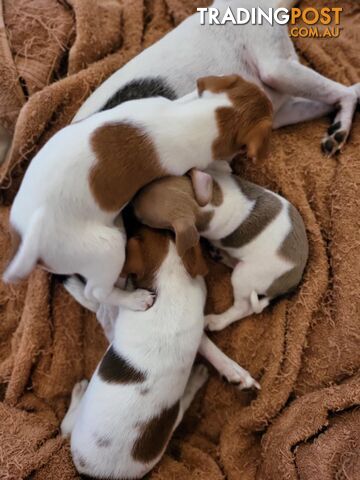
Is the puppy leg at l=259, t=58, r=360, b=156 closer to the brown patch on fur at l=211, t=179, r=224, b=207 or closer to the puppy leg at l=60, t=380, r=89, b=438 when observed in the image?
the brown patch on fur at l=211, t=179, r=224, b=207

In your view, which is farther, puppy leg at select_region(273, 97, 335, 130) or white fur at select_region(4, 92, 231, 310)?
puppy leg at select_region(273, 97, 335, 130)

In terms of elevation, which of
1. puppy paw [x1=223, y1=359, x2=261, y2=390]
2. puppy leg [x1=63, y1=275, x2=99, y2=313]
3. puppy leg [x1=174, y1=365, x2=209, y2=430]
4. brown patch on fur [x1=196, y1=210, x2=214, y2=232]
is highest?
brown patch on fur [x1=196, y1=210, x2=214, y2=232]

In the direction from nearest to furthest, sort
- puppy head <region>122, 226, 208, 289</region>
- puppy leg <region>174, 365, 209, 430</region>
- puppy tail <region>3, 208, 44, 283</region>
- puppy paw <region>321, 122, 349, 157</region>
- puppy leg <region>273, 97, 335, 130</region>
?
puppy tail <region>3, 208, 44, 283</region> → puppy head <region>122, 226, 208, 289</region> → puppy leg <region>174, 365, 209, 430</region> → puppy paw <region>321, 122, 349, 157</region> → puppy leg <region>273, 97, 335, 130</region>

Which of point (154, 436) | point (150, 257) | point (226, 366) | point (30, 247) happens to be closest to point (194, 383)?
point (226, 366)

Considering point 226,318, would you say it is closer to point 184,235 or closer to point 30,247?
point 184,235

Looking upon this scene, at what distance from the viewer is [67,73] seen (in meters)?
2.78

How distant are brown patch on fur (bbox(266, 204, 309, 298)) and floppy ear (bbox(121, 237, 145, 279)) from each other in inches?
22.8

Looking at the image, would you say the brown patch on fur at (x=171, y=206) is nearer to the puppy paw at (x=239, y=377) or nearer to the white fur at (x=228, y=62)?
the white fur at (x=228, y=62)

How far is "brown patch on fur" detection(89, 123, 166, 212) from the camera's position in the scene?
2008 millimetres

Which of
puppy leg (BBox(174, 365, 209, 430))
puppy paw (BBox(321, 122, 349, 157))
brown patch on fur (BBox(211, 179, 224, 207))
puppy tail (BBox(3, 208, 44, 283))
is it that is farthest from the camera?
puppy paw (BBox(321, 122, 349, 157))

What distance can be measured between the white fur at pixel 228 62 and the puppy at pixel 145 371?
2.30 feet

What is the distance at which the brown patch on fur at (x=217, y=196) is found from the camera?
A: 2.25 metres

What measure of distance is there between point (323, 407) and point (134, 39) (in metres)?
2.04

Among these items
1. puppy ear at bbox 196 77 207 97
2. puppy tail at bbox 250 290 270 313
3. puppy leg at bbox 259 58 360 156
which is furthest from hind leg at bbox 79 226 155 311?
puppy leg at bbox 259 58 360 156
